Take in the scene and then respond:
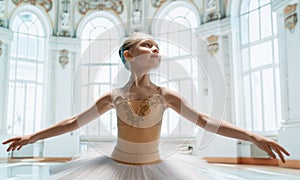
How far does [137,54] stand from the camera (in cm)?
197

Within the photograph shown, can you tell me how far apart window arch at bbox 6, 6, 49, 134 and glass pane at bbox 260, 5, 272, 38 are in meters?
8.01

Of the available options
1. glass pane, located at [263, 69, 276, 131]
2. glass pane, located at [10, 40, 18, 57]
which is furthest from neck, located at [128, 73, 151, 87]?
→ glass pane, located at [10, 40, 18, 57]

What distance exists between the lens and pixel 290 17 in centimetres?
785

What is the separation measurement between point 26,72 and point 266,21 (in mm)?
8784

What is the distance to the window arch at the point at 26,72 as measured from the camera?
12258mm

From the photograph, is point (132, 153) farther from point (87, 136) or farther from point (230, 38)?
point (230, 38)

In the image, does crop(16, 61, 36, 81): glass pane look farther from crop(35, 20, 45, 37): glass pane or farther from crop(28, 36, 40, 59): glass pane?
crop(35, 20, 45, 37): glass pane

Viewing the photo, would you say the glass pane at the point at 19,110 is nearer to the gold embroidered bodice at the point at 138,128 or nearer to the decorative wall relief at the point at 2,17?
the decorative wall relief at the point at 2,17

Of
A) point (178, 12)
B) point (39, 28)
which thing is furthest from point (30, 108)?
point (178, 12)

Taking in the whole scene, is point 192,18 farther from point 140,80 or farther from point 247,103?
point 140,80

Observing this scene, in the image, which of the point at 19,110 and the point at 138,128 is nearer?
the point at 138,128

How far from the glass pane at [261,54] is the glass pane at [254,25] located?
317 mm

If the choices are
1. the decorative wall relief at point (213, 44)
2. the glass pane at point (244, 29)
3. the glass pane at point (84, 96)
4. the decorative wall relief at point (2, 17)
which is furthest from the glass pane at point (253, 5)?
the glass pane at point (84, 96)

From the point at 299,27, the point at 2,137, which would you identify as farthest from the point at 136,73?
the point at 2,137
